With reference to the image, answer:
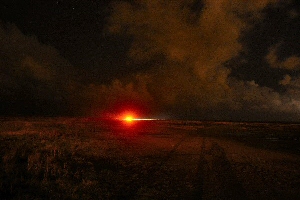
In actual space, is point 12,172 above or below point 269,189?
above

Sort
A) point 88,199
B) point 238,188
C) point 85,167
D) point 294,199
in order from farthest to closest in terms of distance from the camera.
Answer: point 85,167
point 238,188
point 294,199
point 88,199

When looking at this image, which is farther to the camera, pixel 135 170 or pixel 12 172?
pixel 135 170

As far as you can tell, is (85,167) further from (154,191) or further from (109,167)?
(154,191)

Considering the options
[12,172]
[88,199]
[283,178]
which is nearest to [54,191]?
[88,199]

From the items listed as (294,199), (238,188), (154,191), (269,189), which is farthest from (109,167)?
(294,199)

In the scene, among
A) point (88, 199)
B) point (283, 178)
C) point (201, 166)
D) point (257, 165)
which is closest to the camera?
→ point (88, 199)

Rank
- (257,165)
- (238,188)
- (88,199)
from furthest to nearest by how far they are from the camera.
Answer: (257,165), (238,188), (88,199)

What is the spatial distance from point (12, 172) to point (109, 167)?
5270 millimetres

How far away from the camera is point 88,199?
26.7 ft

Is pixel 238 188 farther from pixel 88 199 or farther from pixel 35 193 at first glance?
pixel 35 193

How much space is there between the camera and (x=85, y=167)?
1338 cm

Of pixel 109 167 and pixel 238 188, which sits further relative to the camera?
pixel 109 167

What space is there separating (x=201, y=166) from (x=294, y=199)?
5891 millimetres

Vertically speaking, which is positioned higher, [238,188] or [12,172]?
[12,172]
